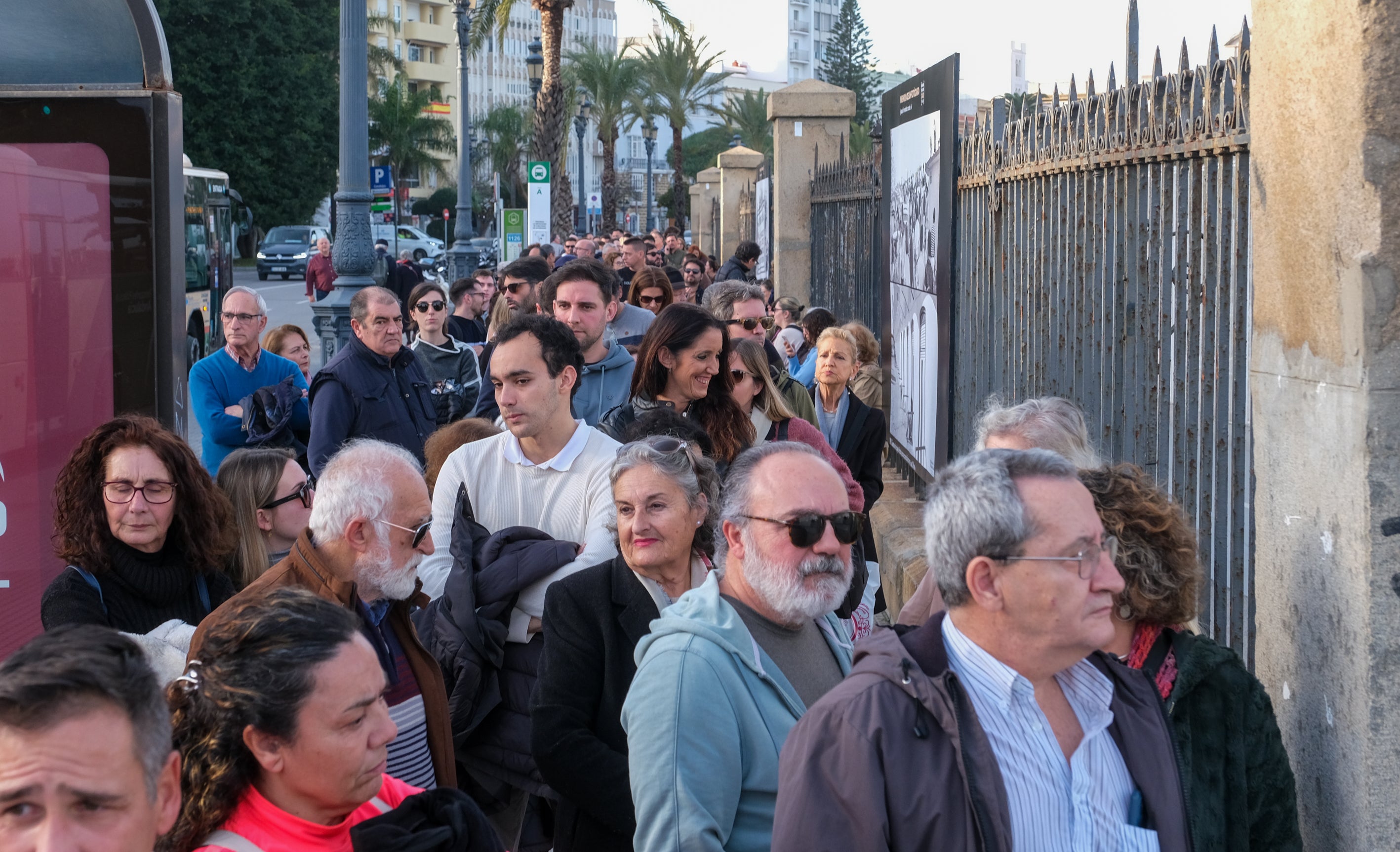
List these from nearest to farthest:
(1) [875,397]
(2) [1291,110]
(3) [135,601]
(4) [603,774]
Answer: (2) [1291,110] → (4) [603,774] → (3) [135,601] → (1) [875,397]

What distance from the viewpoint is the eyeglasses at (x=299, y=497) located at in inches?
175

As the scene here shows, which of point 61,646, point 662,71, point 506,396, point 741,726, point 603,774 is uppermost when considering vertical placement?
point 662,71

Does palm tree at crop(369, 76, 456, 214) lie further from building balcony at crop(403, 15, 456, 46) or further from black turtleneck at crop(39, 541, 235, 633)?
black turtleneck at crop(39, 541, 235, 633)

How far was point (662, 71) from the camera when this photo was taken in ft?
166

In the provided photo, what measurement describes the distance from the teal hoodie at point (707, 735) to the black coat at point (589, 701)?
0.39m

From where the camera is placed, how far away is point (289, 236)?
49094 mm

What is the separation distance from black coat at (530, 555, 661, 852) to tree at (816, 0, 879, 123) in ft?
269

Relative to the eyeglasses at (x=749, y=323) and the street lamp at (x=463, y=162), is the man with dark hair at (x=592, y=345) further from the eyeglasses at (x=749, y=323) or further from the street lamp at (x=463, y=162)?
the street lamp at (x=463, y=162)

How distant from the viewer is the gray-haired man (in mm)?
2221

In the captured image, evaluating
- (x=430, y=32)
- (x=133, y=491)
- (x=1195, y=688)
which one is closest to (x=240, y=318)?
(x=133, y=491)

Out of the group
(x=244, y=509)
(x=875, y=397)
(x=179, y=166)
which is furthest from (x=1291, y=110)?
(x=875, y=397)

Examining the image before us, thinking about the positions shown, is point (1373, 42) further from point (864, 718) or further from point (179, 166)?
point (179, 166)

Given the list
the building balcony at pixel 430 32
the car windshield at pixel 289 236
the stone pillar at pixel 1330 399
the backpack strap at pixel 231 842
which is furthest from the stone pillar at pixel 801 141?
the building balcony at pixel 430 32

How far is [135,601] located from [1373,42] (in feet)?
11.3
